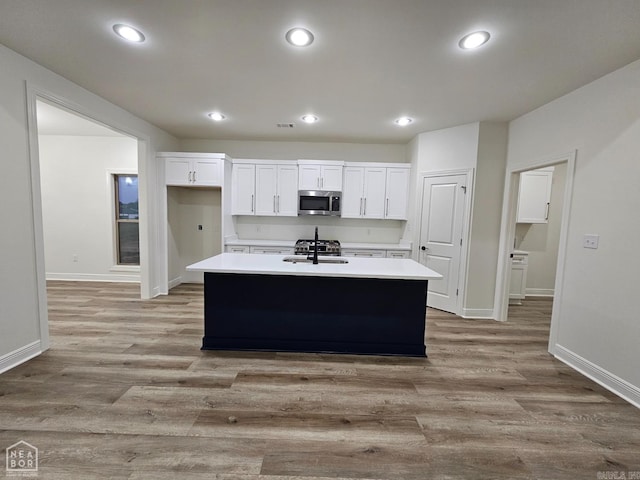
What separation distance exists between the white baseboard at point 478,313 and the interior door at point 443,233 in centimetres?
12

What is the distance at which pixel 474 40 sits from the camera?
1.92m

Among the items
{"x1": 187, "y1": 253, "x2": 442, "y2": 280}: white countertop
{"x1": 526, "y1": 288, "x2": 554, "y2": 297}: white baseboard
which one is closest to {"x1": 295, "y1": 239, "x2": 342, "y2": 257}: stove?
{"x1": 187, "y1": 253, "x2": 442, "y2": 280}: white countertop

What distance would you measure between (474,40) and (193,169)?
3.99m

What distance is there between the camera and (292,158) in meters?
4.89

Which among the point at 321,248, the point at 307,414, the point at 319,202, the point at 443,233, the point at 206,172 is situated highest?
the point at 206,172

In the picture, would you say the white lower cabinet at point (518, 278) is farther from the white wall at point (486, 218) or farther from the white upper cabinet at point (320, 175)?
the white upper cabinet at point (320, 175)

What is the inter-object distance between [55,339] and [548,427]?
177 inches

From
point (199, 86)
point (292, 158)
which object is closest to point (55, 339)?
point (199, 86)

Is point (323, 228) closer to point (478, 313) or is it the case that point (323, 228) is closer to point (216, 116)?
point (216, 116)

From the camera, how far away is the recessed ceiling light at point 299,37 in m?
1.88

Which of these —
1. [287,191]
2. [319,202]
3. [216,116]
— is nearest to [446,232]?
[319,202]

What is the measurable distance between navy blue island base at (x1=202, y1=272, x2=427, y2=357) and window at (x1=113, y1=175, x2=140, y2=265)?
361 centimetres

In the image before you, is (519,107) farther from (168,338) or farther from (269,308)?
(168,338)

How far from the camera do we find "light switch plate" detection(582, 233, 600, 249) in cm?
242
